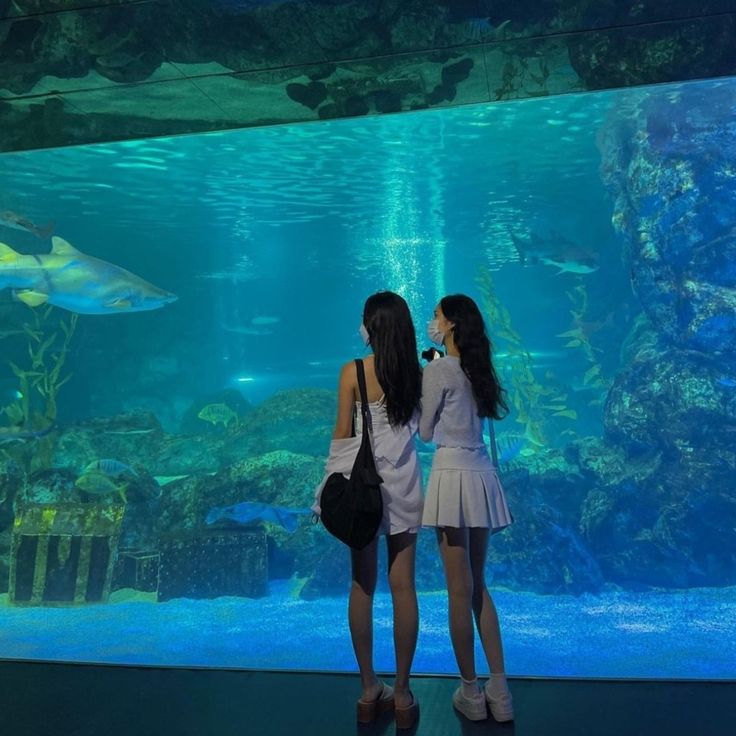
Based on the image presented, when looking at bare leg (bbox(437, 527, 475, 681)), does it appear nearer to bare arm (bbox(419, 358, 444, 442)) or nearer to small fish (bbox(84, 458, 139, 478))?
bare arm (bbox(419, 358, 444, 442))

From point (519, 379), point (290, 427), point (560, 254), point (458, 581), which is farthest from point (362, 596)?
Result: point (519, 379)

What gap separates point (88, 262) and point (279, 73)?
297cm

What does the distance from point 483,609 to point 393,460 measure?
816mm

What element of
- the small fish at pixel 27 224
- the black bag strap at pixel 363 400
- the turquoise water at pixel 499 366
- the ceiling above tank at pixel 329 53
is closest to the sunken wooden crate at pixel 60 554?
the turquoise water at pixel 499 366

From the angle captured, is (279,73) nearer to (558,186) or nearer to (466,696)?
(466,696)

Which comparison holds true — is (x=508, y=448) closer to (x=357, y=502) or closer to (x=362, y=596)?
(x=362, y=596)

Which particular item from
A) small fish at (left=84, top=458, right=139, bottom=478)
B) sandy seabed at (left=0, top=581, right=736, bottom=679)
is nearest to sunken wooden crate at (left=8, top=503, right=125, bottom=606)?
sandy seabed at (left=0, top=581, right=736, bottom=679)

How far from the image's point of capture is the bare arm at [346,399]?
334 centimetres

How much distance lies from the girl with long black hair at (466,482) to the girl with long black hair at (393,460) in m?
0.10

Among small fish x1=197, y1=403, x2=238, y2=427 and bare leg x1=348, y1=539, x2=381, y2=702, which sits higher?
small fish x1=197, y1=403, x2=238, y2=427

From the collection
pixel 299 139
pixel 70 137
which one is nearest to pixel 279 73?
pixel 70 137

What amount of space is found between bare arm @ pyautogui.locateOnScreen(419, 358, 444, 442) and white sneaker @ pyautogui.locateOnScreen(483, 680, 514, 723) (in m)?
1.23

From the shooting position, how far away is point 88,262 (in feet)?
22.1

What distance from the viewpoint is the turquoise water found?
213 inches
